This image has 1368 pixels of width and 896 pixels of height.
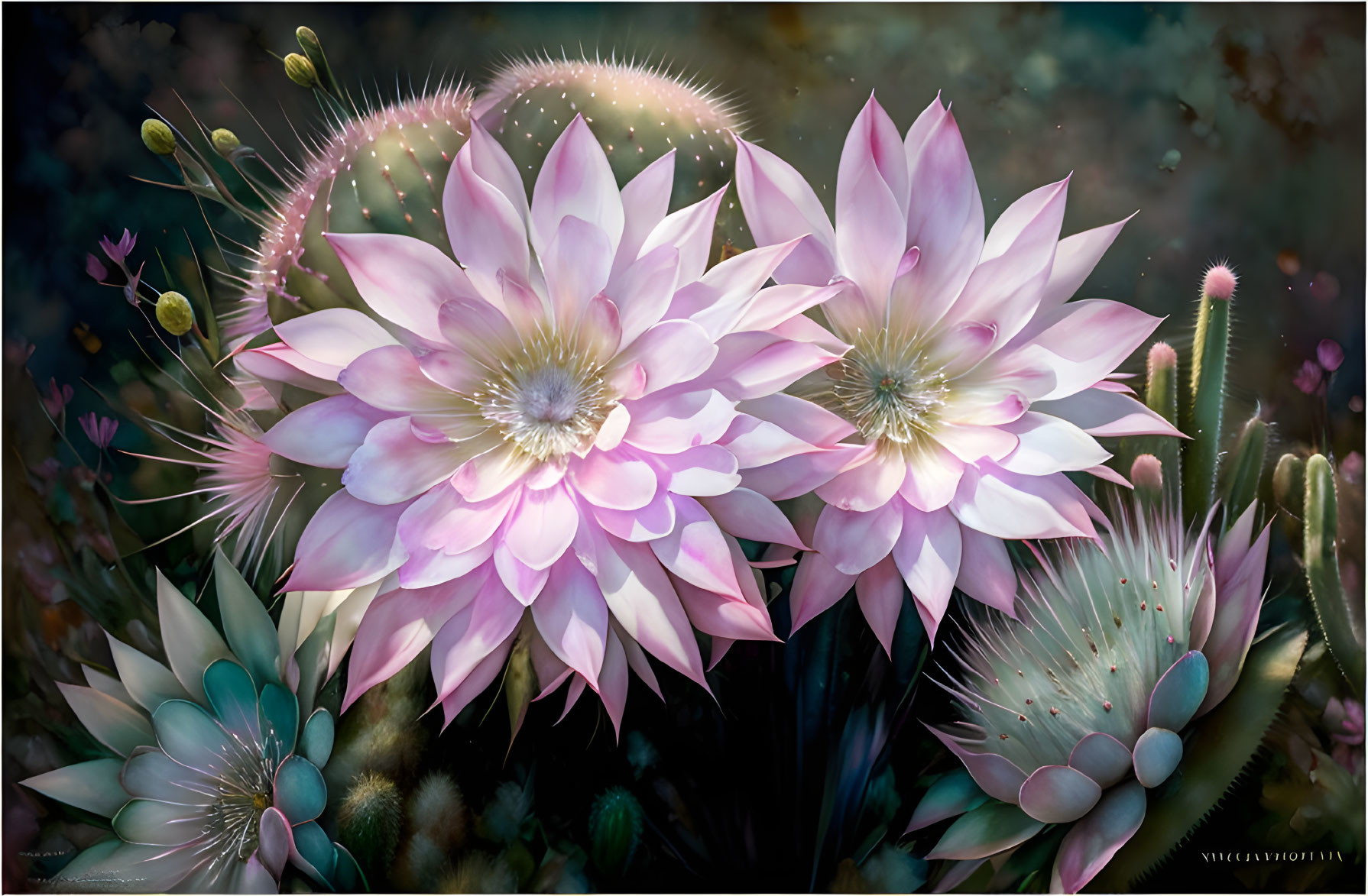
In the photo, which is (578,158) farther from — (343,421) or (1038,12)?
(1038,12)

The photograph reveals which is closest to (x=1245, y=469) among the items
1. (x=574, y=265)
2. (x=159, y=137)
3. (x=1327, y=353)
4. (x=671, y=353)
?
(x=1327, y=353)

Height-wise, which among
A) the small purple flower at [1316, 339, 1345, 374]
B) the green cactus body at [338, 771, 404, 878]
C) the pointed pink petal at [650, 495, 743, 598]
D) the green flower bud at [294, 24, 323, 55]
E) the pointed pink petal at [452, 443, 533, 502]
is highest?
the green flower bud at [294, 24, 323, 55]

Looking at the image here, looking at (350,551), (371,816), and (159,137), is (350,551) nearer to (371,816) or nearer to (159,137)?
(371,816)

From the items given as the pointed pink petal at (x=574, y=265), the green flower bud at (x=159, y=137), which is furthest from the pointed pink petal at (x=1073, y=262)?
the green flower bud at (x=159, y=137)

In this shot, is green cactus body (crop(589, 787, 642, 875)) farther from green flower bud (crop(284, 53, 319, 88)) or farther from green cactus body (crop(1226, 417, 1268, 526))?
green flower bud (crop(284, 53, 319, 88))

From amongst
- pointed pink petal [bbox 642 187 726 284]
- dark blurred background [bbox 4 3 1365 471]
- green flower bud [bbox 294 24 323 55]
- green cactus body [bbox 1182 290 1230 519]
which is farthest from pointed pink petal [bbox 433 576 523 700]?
green cactus body [bbox 1182 290 1230 519]

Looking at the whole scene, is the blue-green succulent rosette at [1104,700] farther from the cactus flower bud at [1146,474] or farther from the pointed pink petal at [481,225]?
the pointed pink petal at [481,225]
